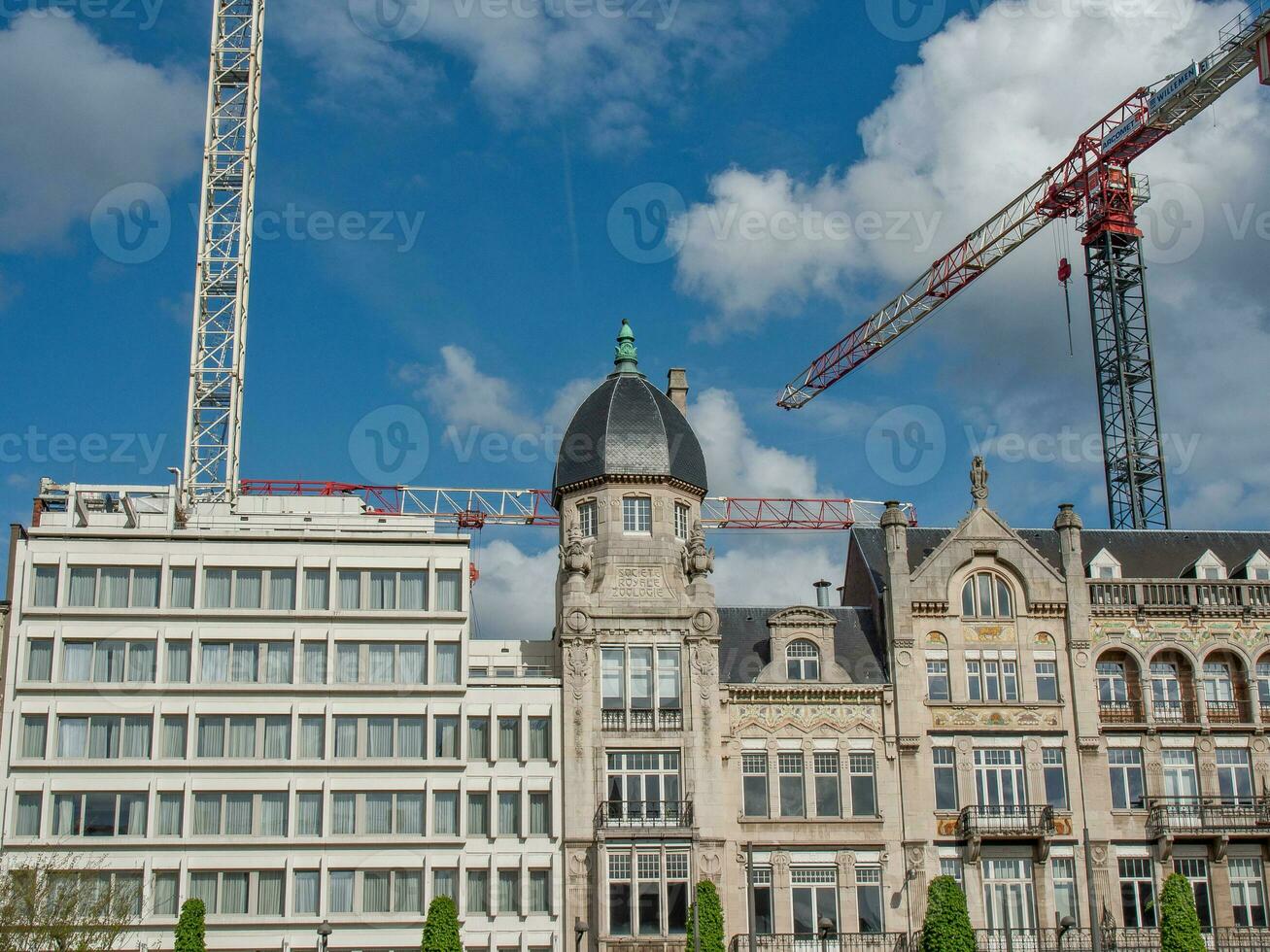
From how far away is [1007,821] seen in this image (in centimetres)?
6588

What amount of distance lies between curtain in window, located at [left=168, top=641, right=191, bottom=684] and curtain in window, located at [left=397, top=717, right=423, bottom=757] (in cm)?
903

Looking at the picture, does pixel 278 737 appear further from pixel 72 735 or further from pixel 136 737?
pixel 72 735

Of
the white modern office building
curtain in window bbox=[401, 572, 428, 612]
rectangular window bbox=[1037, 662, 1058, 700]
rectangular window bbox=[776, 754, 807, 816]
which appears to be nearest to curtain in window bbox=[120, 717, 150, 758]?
the white modern office building

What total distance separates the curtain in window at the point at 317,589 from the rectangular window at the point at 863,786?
74.4 ft

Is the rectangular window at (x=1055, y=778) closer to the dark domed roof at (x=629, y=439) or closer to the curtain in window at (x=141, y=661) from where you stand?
Answer: the dark domed roof at (x=629, y=439)

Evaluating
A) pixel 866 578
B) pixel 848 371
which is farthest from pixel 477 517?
pixel 866 578

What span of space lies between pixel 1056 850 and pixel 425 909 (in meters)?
25.5

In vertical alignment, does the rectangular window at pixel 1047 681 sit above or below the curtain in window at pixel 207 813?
above

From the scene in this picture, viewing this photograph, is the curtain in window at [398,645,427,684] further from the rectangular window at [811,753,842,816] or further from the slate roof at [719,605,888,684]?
the rectangular window at [811,753,842,816]

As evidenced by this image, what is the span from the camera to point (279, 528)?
69.1 m

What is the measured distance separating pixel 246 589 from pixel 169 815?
964cm

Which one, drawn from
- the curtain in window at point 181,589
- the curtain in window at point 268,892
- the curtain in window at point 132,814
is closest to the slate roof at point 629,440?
the curtain in window at point 181,589

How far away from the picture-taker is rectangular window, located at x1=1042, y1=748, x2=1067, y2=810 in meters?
66.9

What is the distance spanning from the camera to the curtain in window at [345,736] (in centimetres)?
6631
